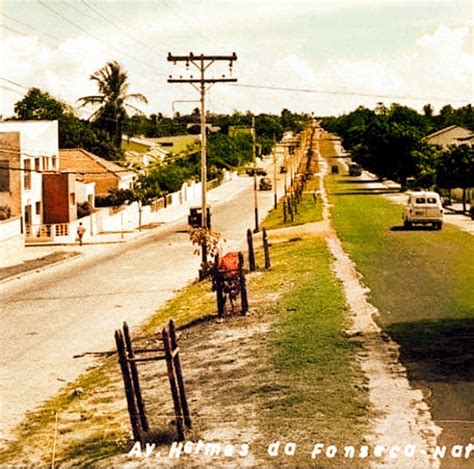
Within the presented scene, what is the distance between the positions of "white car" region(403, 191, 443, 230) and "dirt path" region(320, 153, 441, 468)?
21441mm

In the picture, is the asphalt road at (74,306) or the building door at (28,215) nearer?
the asphalt road at (74,306)

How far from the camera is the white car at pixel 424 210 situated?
41.1 m

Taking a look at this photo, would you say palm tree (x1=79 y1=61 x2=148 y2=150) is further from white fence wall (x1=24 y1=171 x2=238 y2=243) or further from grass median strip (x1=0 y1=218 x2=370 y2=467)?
grass median strip (x1=0 y1=218 x2=370 y2=467)

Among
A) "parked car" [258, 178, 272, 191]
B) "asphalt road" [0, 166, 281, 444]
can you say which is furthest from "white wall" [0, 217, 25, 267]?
"parked car" [258, 178, 272, 191]

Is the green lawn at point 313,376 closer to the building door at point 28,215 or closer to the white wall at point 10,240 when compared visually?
the white wall at point 10,240

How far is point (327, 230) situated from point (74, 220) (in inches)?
807

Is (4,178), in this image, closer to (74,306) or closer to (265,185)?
(74,306)

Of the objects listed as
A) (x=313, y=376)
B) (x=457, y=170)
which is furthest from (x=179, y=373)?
(x=457, y=170)

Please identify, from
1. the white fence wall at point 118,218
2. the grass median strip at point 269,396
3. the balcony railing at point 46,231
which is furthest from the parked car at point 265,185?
the grass median strip at point 269,396

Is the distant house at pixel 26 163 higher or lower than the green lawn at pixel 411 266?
higher

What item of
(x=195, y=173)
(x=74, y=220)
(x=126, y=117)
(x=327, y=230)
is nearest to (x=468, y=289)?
(x=327, y=230)

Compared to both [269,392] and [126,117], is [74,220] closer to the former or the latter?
[126,117]

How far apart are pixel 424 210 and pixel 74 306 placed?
1945cm

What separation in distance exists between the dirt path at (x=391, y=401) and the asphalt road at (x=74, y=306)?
6.05m
